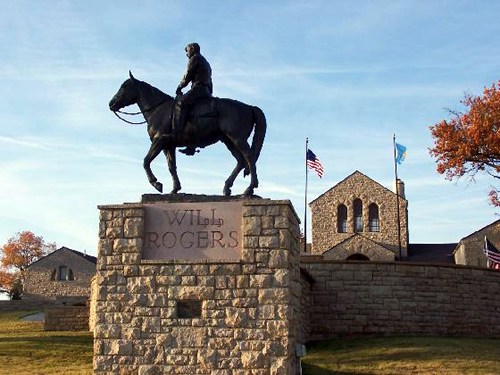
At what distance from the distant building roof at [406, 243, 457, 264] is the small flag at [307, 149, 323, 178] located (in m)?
A: 9.81

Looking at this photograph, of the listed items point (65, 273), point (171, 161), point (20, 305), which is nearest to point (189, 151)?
point (171, 161)

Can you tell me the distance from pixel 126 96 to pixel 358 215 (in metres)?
36.7

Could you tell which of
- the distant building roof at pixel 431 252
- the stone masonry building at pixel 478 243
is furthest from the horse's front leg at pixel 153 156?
the distant building roof at pixel 431 252

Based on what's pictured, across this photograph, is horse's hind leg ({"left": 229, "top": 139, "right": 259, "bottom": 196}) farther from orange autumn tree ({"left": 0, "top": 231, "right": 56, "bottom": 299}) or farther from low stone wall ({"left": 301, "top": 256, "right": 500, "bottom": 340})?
orange autumn tree ({"left": 0, "top": 231, "right": 56, "bottom": 299})

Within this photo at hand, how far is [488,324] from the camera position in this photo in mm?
19875

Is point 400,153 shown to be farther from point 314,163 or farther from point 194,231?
point 194,231

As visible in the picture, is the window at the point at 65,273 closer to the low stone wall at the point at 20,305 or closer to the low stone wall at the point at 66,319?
the low stone wall at the point at 20,305

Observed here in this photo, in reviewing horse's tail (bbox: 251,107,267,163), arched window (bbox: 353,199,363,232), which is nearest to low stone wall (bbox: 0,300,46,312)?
arched window (bbox: 353,199,363,232)

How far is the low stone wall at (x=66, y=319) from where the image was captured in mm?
25062

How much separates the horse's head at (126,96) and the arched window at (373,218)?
3661 centimetres

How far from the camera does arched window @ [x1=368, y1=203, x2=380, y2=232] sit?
158 feet

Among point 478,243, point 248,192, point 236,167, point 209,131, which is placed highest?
point 478,243

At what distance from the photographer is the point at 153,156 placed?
12.7 m

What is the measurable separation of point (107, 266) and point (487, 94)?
86.0ft
